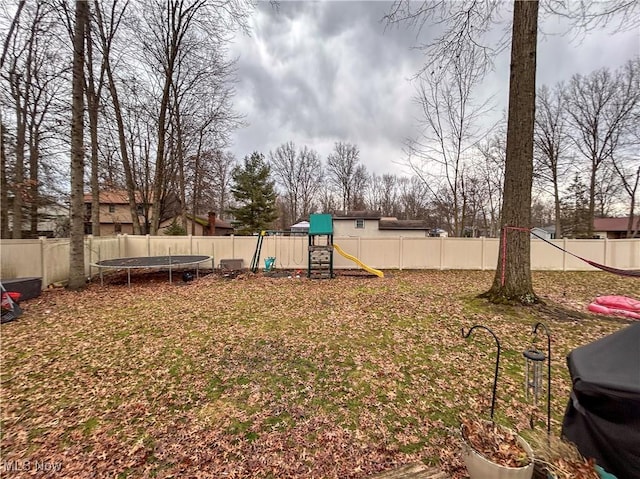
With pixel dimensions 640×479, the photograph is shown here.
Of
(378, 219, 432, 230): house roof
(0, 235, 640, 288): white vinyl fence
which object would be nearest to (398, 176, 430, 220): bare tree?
(378, 219, 432, 230): house roof

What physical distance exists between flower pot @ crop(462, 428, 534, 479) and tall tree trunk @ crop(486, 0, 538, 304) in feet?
15.2

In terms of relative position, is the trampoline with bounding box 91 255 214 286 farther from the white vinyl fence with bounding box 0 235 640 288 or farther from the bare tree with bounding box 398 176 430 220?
the bare tree with bounding box 398 176 430 220

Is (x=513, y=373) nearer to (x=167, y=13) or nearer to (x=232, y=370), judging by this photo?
(x=232, y=370)

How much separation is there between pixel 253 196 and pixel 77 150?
712 inches

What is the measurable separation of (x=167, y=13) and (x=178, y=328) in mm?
15254

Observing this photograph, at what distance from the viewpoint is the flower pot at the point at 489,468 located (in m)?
1.47

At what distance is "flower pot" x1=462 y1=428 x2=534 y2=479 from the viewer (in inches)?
57.9

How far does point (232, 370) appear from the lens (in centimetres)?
348

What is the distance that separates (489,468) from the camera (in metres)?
1.54

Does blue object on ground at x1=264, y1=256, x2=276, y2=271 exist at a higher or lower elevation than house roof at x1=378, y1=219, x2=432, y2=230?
lower

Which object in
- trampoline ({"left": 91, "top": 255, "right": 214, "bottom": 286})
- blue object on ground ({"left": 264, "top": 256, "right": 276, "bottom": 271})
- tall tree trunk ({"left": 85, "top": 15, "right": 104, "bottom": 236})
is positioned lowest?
blue object on ground ({"left": 264, "top": 256, "right": 276, "bottom": 271})

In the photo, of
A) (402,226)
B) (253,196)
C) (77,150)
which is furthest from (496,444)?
(253,196)

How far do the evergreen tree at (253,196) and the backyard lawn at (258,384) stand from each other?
19467 mm

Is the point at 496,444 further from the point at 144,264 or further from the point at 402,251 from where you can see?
the point at 402,251
